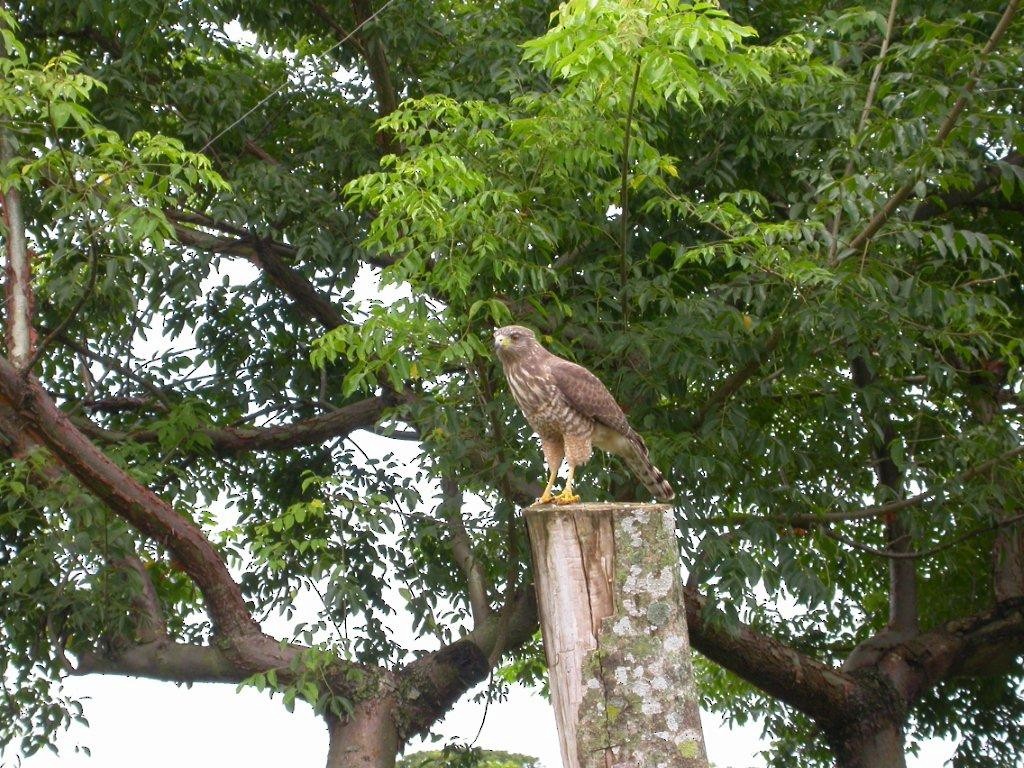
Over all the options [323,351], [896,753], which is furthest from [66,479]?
[896,753]

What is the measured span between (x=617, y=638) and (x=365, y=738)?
441cm

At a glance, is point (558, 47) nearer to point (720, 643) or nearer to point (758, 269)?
point (758, 269)

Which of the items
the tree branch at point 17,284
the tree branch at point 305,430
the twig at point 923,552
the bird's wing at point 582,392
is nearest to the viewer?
the bird's wing at point 582,392

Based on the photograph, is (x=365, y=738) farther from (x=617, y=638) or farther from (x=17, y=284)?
(x=617, y=638)

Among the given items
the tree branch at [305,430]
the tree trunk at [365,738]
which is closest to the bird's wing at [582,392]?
the tree trunk at [365,738]

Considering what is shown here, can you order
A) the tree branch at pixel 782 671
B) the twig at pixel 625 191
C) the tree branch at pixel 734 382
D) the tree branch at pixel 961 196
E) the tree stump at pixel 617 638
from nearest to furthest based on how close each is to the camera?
the tree stump at pixel 617 638
the twig at pixel 625 191
the tree branch at pixel 734 382
the tree branch at pixel 961 196
the tree branch at pixel 782 671

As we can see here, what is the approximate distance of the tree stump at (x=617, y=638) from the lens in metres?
3.44

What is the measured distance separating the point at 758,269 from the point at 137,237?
275cm

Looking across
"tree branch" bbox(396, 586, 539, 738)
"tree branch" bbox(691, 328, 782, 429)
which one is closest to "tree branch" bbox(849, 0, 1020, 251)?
"tree branch" bbox(691, 328, 782, 429)

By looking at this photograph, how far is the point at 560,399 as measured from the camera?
488cm

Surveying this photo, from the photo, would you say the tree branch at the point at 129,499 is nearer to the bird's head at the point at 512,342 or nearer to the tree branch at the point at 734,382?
Result: the bird's head at the point at 512,342

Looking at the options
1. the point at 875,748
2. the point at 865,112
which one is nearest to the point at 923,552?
the point at 875,748

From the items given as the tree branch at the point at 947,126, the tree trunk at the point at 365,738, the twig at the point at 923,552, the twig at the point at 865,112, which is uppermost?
the twig at the point at 865,112

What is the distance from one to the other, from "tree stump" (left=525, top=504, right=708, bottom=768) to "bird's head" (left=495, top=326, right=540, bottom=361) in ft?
4.52
